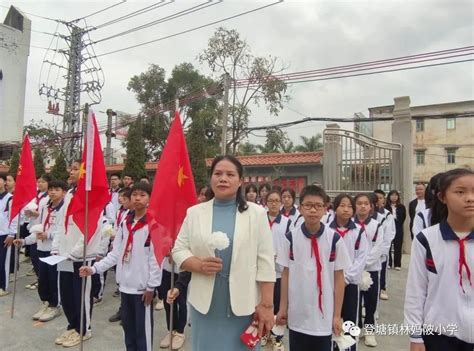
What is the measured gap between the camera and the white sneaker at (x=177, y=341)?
3.95 meters

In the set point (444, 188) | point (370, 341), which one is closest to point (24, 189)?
point (370, 341)

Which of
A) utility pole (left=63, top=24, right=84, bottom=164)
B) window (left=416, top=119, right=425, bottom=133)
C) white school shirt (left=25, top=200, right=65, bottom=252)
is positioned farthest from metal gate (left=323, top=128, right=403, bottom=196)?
window (left=416, top=119, right=425, bottom=133)

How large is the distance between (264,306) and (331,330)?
91cm

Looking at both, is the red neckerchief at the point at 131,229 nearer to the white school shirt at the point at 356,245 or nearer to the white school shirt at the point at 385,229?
the white school shirt at the point at 356,245

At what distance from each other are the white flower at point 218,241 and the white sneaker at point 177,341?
245 cm

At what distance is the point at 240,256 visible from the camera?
2.03m

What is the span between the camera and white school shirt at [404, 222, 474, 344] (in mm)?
1878

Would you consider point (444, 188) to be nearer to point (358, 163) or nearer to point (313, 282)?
point (313, 282)

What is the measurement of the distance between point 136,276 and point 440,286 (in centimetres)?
244

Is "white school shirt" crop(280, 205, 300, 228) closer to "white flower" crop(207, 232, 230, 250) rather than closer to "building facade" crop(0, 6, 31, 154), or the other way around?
"white flower" crop(207, 232, 230, 250)

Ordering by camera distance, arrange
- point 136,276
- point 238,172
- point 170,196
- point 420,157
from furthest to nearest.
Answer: point 420,157, point 136,276, point 170,196, point 238,172

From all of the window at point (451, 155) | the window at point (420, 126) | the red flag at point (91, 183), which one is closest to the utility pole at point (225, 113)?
the red flag at point (91, 183)

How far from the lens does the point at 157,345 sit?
4105mm

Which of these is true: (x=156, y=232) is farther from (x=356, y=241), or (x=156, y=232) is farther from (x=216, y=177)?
(x=356, y=241)
